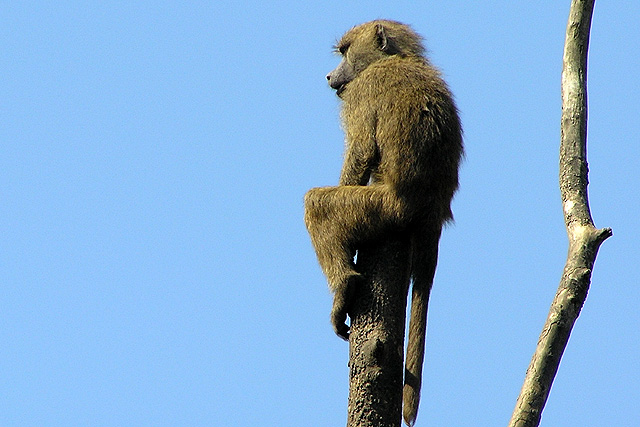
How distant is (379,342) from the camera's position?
6.04 metres

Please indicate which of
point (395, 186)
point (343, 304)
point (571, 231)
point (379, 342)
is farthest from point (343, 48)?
point (571, 231)

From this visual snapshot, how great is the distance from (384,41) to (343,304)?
2.47m

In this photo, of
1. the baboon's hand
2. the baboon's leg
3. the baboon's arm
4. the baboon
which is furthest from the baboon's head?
the baboon's hand

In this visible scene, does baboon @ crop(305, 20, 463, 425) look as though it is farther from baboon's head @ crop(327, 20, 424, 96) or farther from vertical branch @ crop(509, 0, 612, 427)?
vertical branch @ crop(509, 0, 612, 427)

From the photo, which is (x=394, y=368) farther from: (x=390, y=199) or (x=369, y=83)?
(x=369, y=83)

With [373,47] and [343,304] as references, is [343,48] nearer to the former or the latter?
[373,47]

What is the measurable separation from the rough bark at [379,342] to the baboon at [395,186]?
0.14 metres

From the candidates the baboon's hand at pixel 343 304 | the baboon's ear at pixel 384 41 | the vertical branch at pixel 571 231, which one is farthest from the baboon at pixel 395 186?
the vertical branch at pixel 571 231

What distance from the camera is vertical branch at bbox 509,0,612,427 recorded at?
16.1 feet

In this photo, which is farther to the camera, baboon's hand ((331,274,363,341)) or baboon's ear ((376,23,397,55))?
baboon's ear ((376,23,397,55))

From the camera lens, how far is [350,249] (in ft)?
21.6

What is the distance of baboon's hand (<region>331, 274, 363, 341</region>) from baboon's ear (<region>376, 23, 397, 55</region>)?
2195 mm

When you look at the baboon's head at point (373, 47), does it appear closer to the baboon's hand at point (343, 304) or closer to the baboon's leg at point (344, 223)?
the baboon's leg at point (344, 223)

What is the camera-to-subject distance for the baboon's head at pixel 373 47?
25.4 ft
